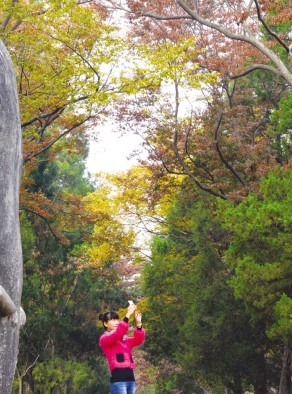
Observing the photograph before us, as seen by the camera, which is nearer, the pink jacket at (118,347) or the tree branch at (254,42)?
the pink jacket at (118,347)

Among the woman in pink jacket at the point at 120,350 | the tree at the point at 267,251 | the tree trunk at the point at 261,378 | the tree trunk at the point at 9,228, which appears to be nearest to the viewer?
the tree trunk at the point at 9,228

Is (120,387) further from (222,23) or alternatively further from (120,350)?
(222,23)

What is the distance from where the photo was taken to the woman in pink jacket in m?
5.43

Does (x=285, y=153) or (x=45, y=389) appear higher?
(x=285, y=153)

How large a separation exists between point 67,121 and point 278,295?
6.29m

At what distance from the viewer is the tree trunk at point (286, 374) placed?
650 inches

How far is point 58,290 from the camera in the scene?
69.8 feet

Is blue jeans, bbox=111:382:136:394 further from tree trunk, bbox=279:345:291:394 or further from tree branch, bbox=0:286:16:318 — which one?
tree trunk, bbox=279:345:291:394

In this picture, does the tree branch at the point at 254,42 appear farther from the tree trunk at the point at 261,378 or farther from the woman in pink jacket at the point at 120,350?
the woman in pink jacket at the point at 120,350

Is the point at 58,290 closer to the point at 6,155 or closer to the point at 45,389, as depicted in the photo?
the point at 45,389

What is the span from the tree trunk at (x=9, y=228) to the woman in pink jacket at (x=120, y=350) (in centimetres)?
246

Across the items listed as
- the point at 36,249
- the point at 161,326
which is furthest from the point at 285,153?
the point at 36,249

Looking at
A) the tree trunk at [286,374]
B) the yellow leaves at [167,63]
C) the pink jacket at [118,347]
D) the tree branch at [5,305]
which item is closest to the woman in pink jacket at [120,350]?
the pink jacket at [118,347]

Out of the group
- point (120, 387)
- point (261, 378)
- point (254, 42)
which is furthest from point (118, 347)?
point (261, 378)
